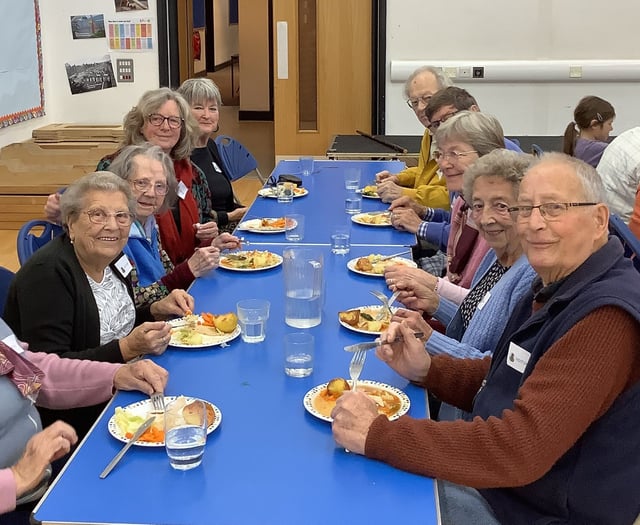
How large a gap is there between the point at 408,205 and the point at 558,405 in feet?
8.07

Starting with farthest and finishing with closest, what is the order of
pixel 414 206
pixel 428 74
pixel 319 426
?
pixel 428 74 < pixel 414 206 < pixel 319 426

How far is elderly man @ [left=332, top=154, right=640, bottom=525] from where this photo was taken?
1.38 metres

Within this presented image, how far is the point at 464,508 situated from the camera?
171 cm

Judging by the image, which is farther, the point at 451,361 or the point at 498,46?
the point at 498,46

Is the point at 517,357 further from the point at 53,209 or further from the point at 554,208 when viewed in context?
the point at 53,209

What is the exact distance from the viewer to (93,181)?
2309 millimetres

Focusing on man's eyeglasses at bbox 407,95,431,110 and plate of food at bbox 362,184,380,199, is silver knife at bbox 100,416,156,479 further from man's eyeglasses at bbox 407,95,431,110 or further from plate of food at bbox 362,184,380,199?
man's eyeglasses at bbox 407,95,431,110

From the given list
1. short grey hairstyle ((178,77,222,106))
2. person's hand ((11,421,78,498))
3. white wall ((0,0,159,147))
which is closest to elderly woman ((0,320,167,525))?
person's hand ((11,421,78,498))

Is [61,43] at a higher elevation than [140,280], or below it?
higher

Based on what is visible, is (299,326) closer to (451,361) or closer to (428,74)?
(451,361)

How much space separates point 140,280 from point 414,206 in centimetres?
156

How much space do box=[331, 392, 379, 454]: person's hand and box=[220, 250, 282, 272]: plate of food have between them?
1.27 metres

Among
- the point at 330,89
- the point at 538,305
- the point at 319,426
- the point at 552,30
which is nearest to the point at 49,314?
the point at 319,426

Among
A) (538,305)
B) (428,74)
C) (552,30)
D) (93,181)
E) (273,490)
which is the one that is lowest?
(273,490)
